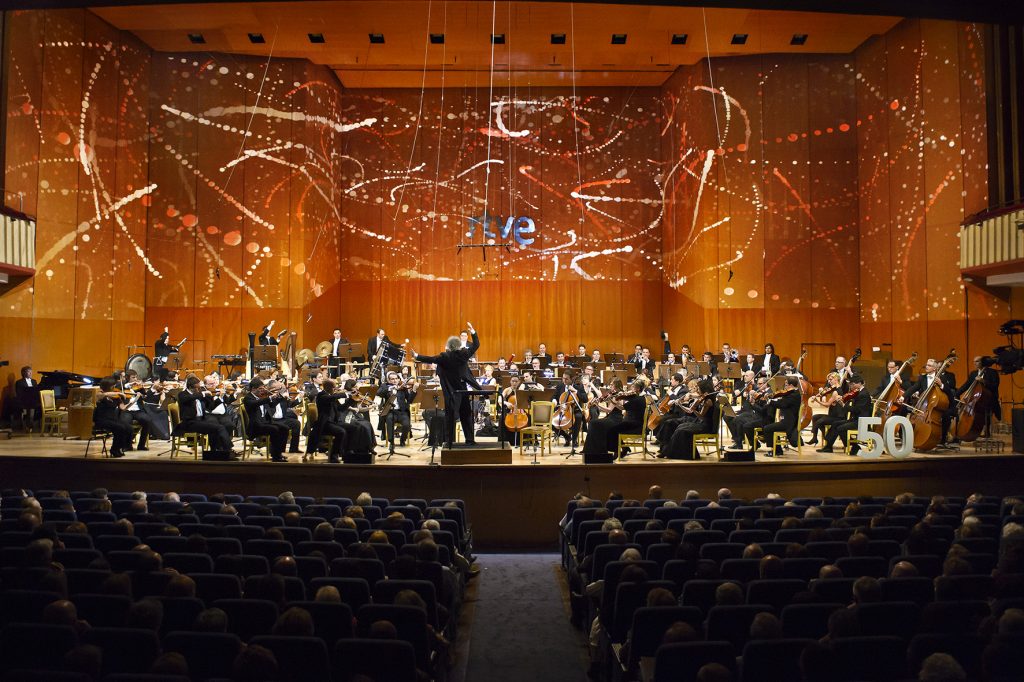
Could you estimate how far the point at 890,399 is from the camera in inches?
443

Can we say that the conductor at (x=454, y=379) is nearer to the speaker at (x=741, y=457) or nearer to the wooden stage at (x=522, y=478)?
the wooden stage at (x=522, y=478)

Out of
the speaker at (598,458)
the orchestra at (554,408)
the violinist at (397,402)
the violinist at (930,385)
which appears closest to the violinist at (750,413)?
the orchestra at (554,408)

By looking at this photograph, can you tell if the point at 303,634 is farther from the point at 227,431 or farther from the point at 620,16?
the point at 620,16

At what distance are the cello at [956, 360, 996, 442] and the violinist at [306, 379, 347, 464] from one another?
862 centimetres

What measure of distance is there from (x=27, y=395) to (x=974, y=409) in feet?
49.4

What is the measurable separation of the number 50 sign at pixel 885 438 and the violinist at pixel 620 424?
2975mm

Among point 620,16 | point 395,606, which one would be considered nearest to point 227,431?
point 395,606

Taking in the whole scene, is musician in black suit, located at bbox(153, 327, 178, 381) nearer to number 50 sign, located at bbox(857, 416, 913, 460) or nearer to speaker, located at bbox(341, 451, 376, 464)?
speaker, located at bbox(341, 451, 376, 464)

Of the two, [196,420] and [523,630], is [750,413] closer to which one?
[523,630]

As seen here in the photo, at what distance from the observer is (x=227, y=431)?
10.5m

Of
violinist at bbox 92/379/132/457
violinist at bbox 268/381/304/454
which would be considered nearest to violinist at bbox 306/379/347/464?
violinist at bbox 268/381/304/454

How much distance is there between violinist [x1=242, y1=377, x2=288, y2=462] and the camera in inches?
401

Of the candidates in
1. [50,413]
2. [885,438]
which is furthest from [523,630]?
[50,413]

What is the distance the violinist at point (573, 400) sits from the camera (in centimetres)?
1095
